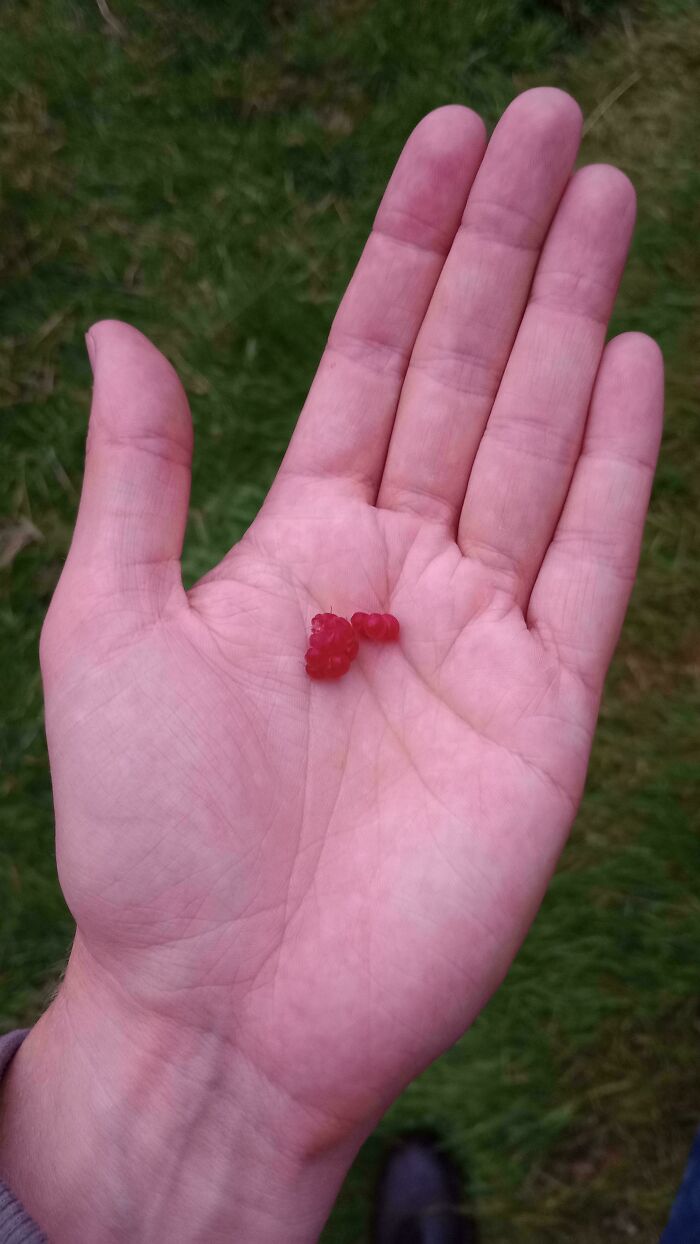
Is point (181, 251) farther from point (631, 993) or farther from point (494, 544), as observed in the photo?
point (631, 993)

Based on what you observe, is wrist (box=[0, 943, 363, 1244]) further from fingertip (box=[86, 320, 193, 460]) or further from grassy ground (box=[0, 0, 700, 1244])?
fingertip (box=[86, 320, 193, 460])

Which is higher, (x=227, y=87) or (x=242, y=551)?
(x=227, y=87)

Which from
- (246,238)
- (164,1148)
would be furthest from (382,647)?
(246,238)

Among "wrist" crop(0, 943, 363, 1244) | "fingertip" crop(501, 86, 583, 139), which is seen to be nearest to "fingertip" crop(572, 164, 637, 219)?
"fingertip" crop(501, 86, 583, 139)

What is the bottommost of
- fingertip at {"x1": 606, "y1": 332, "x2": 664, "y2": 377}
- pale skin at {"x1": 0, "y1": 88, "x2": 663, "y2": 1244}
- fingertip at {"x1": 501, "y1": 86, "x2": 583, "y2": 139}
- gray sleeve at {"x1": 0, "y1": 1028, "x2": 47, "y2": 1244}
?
gray sleeve at {"x1": 0, "y1": 1028, "x2": 47, "y2": 1244}

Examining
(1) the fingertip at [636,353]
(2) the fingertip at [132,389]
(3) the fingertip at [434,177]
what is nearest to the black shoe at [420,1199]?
(2) the fingertip at [132,389]

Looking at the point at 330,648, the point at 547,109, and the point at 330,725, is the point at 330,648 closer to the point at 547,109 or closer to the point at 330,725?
the point at 330,725

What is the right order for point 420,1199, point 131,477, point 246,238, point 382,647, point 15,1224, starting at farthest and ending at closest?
point 246,238 < point 420,1199 < point 382,647 < point 131,477 < point 15,1224

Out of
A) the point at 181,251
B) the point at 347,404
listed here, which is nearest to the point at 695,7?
the point at 181,251
